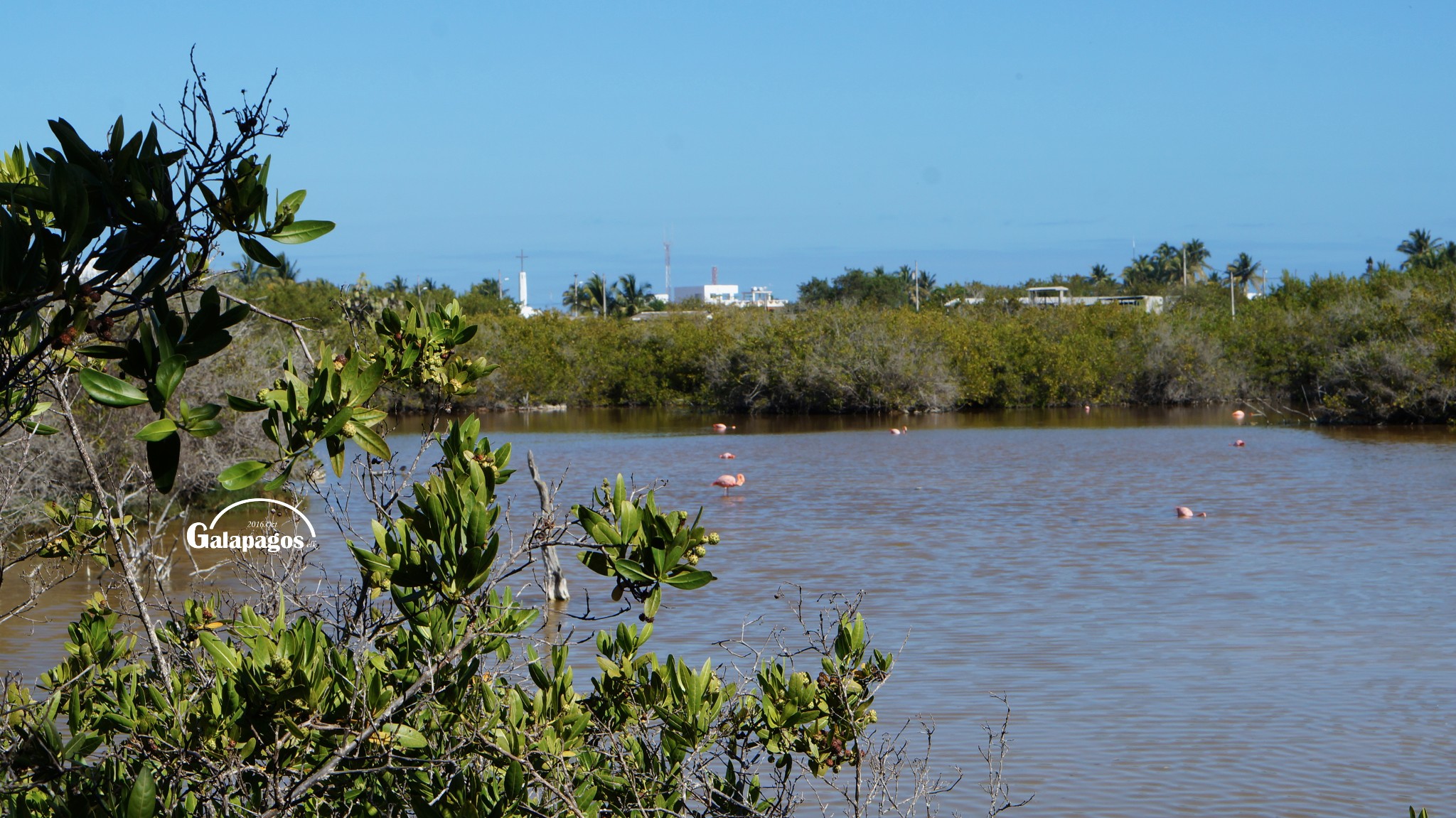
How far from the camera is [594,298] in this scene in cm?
8006

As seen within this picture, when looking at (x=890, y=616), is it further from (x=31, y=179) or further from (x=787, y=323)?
(x=787, y=323)

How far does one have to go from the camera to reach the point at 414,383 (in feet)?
11.1

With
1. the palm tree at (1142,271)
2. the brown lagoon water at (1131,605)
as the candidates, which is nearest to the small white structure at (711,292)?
the palm tree at (1142,271)

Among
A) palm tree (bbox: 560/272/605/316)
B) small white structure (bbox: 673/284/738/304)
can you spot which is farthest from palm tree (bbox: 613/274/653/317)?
small white structure (bbox: 673/284/738/304)

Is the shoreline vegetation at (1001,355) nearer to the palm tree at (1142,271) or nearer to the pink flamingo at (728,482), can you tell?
the pink flamingo at (728,482)

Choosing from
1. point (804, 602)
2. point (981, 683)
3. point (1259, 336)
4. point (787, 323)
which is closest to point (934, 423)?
point (787, 323)

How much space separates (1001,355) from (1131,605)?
33.4 m

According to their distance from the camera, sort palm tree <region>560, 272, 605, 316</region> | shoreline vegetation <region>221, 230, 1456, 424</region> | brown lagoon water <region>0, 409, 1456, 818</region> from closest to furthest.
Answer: brown lagoon water <region>0, 409, 1456, 818</region>
shoreline vegetation <region>221, 230, 1456, 424</region>
palm tree <region>560, 272, 605, 316</region>

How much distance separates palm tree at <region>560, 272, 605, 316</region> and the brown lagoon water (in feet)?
176

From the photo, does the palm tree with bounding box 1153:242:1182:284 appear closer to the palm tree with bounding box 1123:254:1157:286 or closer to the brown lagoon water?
the palm tree with bounding box 1123:254:1157:286

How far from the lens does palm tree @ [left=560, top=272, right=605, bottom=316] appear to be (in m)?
79.1

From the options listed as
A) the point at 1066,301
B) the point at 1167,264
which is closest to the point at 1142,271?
the point at 1167,264

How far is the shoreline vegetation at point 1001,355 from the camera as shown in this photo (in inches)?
1289

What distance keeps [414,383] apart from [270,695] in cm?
87
